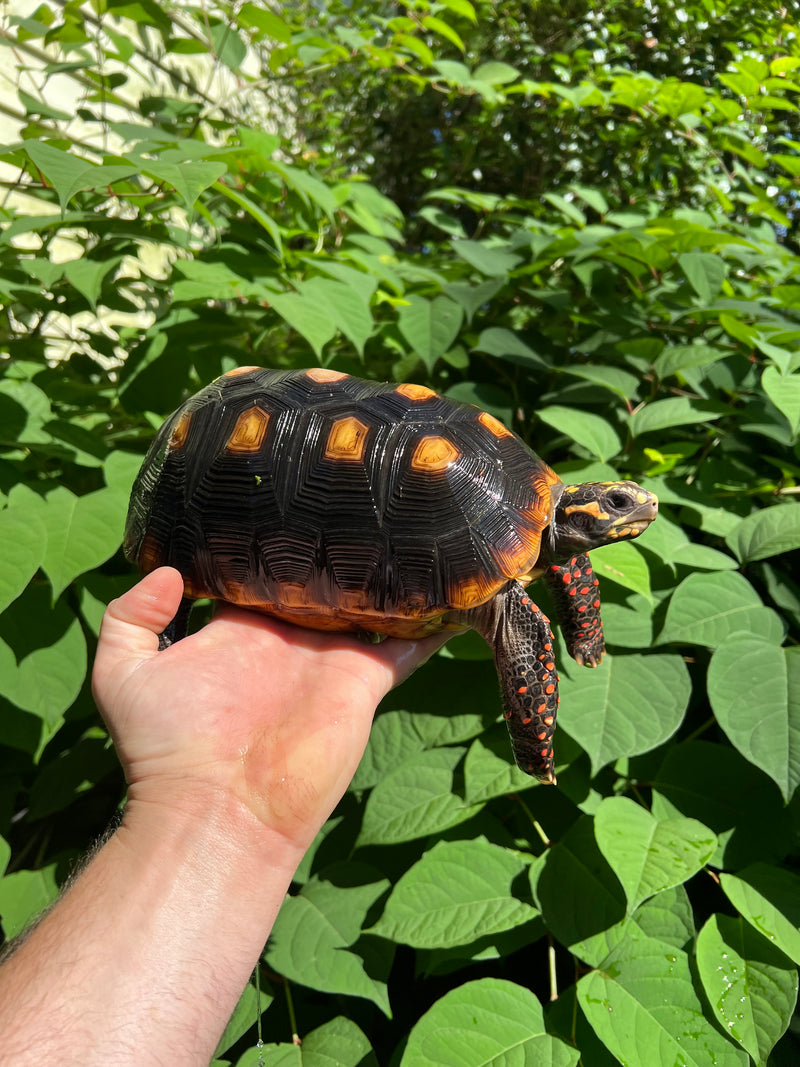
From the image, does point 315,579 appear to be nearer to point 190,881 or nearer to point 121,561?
point 190,881

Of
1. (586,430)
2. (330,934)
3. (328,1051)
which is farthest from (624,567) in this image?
(328,1051)

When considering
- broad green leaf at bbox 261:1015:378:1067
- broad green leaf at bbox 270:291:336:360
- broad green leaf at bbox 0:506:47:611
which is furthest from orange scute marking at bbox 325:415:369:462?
broad green leaf at bbox 261:1015:378:1067

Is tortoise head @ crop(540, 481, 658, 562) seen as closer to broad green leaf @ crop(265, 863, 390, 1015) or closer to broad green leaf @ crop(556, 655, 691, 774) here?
broad green leaf @ crop(556, 655, 691, 774)

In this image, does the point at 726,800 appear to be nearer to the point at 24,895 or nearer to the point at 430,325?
the point at 430,325

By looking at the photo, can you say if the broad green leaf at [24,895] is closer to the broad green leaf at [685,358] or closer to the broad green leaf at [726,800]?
the broad green leaf at [726,800]

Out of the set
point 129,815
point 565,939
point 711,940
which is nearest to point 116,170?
point 129,815
